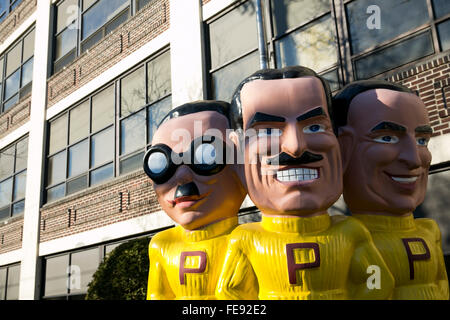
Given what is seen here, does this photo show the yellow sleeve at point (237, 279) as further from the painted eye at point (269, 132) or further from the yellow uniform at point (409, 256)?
the yellow uniform at point (409, 256)

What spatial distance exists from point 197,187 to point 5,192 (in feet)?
41.7

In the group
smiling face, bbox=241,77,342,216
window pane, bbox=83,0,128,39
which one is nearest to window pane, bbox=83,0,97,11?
window pane, bbox=83,0,128,39

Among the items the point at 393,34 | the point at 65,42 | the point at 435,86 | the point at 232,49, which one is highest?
the point at 65,42

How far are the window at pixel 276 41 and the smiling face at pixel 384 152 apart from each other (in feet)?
11.4

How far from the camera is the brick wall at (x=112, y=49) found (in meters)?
9.34

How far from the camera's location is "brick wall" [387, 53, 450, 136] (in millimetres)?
5289

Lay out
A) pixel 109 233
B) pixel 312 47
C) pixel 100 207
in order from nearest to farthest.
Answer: pixel 312 47
pixel 109 233
pixel 100 207

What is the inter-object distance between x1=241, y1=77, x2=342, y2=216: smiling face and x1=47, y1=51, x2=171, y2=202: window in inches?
239

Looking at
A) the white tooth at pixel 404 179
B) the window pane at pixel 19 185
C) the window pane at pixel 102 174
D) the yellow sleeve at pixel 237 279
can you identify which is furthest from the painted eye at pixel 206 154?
the window pane at pixel 19 185

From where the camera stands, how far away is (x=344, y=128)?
124 inches

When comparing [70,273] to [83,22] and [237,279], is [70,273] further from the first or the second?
[237,279]

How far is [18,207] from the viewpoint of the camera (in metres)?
12.9

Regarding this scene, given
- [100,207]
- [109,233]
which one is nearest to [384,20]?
A: [109,233]
